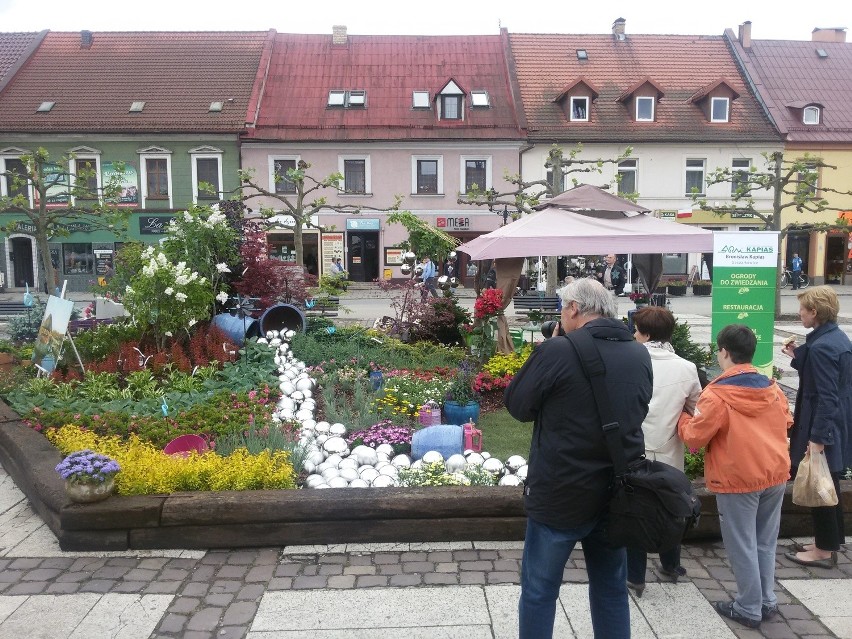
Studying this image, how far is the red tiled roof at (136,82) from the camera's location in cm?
2995

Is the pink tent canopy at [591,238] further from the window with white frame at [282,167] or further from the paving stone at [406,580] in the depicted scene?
the window with white frame at [282,167]

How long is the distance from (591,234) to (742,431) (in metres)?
4.52

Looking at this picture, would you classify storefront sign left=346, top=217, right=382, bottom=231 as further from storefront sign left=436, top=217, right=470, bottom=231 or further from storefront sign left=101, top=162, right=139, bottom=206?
storefront sign left=101, top=162, right=139, bottom=206

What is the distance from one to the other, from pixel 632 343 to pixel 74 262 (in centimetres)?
3154

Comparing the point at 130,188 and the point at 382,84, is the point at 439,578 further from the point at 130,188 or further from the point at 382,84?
the point at 382,84

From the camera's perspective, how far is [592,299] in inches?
128

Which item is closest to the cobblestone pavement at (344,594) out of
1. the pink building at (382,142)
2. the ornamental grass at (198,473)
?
the ornamental grass at (198,473)

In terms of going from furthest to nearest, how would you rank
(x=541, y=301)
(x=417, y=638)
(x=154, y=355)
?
1. (x=541, y=301)
2. (x=154, y=355)
3. (x=417, y=638)

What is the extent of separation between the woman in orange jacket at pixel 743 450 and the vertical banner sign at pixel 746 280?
455 cm

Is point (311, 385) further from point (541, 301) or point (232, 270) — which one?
point (541, 301)

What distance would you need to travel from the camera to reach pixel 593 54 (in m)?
34.1

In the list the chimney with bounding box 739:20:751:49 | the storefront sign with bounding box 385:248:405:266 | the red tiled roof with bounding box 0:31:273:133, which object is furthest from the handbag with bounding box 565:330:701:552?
the chimney with bounding box 739:20:751:49

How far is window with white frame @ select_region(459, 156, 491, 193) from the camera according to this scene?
31.0 metres

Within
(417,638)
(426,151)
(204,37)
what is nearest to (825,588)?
(417,638)
